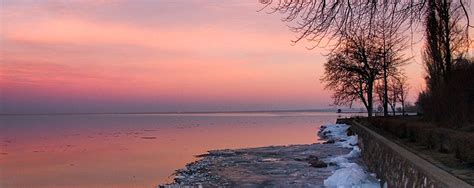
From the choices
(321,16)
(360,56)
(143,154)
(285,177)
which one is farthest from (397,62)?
(321,16)

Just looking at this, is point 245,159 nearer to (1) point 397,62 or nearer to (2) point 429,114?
(2) point 429,114

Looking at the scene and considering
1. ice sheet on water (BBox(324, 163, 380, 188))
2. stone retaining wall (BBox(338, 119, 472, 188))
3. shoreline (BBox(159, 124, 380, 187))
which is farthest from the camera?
shoreline (BBox(159, 124, 380, 187))

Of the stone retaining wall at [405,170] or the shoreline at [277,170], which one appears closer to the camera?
the stone retaining wall at [405,170]

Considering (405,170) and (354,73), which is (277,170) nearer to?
(405,170)

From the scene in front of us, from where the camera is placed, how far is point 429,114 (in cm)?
2959

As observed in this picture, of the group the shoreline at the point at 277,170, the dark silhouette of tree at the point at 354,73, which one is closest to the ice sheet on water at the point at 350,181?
the shoreline at the point at 277,170

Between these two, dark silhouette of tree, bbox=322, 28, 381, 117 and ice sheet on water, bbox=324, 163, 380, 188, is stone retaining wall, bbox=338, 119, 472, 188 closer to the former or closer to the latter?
ice sheet on water, bbox=324, 163, 380, 188

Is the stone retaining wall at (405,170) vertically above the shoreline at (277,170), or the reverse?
the stone retaining wall at (405,170)

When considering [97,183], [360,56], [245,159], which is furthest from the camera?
A: [360,56]

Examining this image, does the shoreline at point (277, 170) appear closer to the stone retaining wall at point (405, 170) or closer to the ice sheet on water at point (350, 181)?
the ice sheet on water at point (350, 181)

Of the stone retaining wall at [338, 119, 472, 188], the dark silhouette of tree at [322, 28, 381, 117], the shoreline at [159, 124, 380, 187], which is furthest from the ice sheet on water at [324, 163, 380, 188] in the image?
the dark silhouette of tree at [322, 28, 381, 117]

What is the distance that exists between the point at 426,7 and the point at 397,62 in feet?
155

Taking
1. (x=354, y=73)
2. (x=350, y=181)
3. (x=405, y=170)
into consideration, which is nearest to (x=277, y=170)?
(x=350, y=181)

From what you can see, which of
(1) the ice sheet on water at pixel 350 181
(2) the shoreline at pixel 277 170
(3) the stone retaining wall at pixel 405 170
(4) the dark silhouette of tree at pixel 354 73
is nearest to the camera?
(3) the stone retaining wall at pixel 405 170
